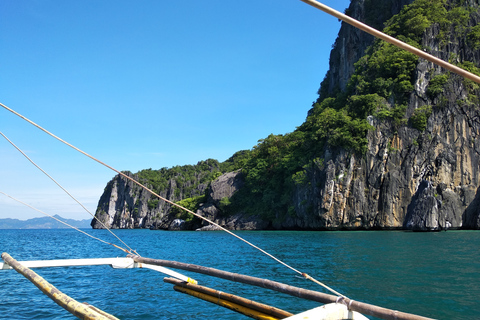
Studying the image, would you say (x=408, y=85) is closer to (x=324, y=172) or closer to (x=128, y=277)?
(x=324, y=172)

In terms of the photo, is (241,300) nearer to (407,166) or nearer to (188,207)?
(407,166)

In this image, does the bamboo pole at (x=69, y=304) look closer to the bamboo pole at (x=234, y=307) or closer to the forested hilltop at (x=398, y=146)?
the bamboo pole at (x=234, y=307)

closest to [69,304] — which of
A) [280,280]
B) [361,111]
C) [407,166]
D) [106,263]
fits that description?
[106,263]

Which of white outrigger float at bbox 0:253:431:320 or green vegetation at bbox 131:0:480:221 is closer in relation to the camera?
white outrigger float at bbox 0:253:431:320

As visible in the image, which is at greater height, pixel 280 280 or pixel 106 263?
pixel 106 263

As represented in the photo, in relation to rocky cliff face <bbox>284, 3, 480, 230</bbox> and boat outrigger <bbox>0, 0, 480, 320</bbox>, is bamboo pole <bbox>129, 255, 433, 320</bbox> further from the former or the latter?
rocky cliff face <bbox>284, 3, 480, 230</bbox>

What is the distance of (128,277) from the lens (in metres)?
15.3

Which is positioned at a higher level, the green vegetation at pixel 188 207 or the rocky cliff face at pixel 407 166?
the rocky cliff face at pixel 407 166

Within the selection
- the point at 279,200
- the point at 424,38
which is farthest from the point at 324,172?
the point at 424,38

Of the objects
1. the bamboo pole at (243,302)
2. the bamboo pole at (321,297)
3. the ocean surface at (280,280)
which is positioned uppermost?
the bamboo pole at (321,297)

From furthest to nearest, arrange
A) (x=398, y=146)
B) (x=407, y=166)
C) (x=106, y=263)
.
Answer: (x=398, y=146), (x=407, y=166), (x=106, y=263)

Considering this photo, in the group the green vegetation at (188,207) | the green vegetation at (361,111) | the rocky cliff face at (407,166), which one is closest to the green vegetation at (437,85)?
the green vegetation at (361,111)

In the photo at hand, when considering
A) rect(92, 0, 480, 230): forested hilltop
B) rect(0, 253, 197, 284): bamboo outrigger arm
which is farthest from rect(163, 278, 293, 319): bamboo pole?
rect(92, 0, 480, 230): forested hilltop

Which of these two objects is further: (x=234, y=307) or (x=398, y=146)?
(x=398, y=146)
